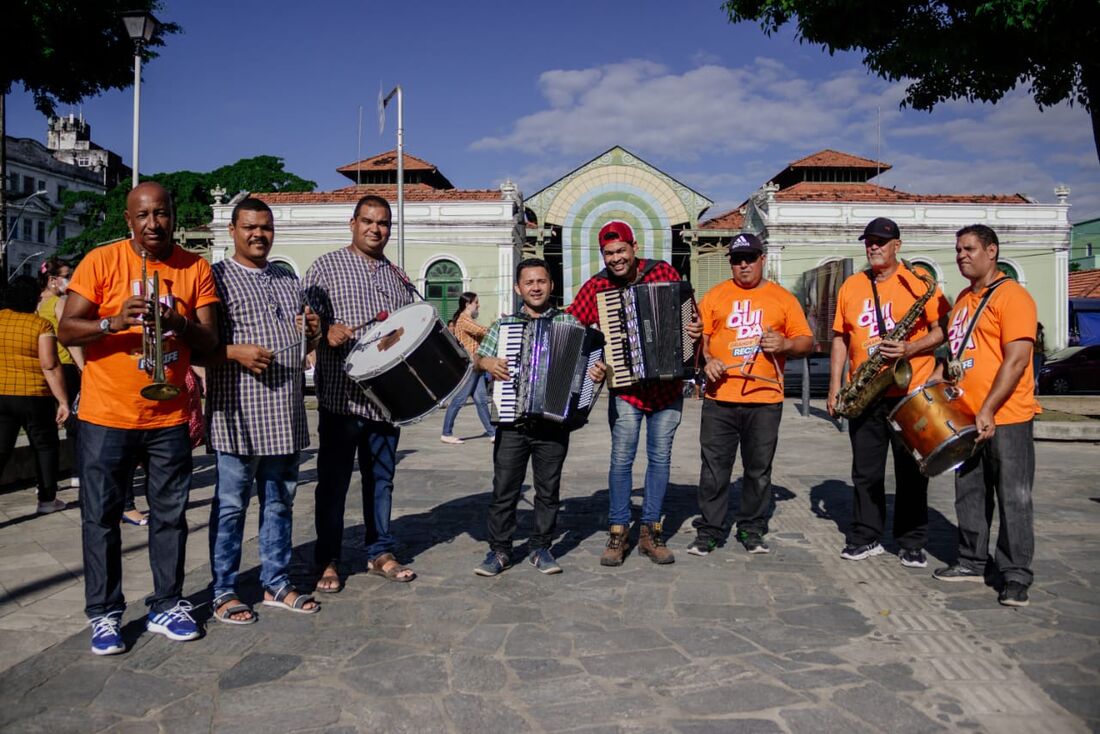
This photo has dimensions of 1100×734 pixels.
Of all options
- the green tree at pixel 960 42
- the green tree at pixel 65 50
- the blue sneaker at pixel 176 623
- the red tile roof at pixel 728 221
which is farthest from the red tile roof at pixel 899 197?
the blue sneaker at pixel 176 623

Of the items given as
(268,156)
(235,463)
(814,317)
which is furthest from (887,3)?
(268,156)

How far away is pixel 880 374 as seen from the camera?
16.8 feet

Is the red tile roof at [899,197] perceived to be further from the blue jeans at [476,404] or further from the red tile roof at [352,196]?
the blue jeans at [476,404]

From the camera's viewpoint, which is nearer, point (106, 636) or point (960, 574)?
point (106, 636)

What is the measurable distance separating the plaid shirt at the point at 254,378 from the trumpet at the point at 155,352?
45 cm

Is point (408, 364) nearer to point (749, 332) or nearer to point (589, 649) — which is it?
point (589, 649)

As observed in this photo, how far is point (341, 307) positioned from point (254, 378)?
74cm

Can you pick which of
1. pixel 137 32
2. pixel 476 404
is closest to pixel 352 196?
pixel 137 32

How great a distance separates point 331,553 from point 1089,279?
48971mm

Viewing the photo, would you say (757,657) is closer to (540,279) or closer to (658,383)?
(658,383)

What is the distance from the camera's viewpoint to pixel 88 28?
17812 mm

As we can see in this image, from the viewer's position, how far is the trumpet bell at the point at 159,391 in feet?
11.9

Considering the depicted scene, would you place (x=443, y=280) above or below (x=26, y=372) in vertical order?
above

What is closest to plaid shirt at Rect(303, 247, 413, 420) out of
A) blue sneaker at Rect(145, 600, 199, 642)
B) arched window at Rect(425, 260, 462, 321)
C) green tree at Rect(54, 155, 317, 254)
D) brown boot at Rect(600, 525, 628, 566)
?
blue sneaker at Rect(145, 600, 199, 642)
